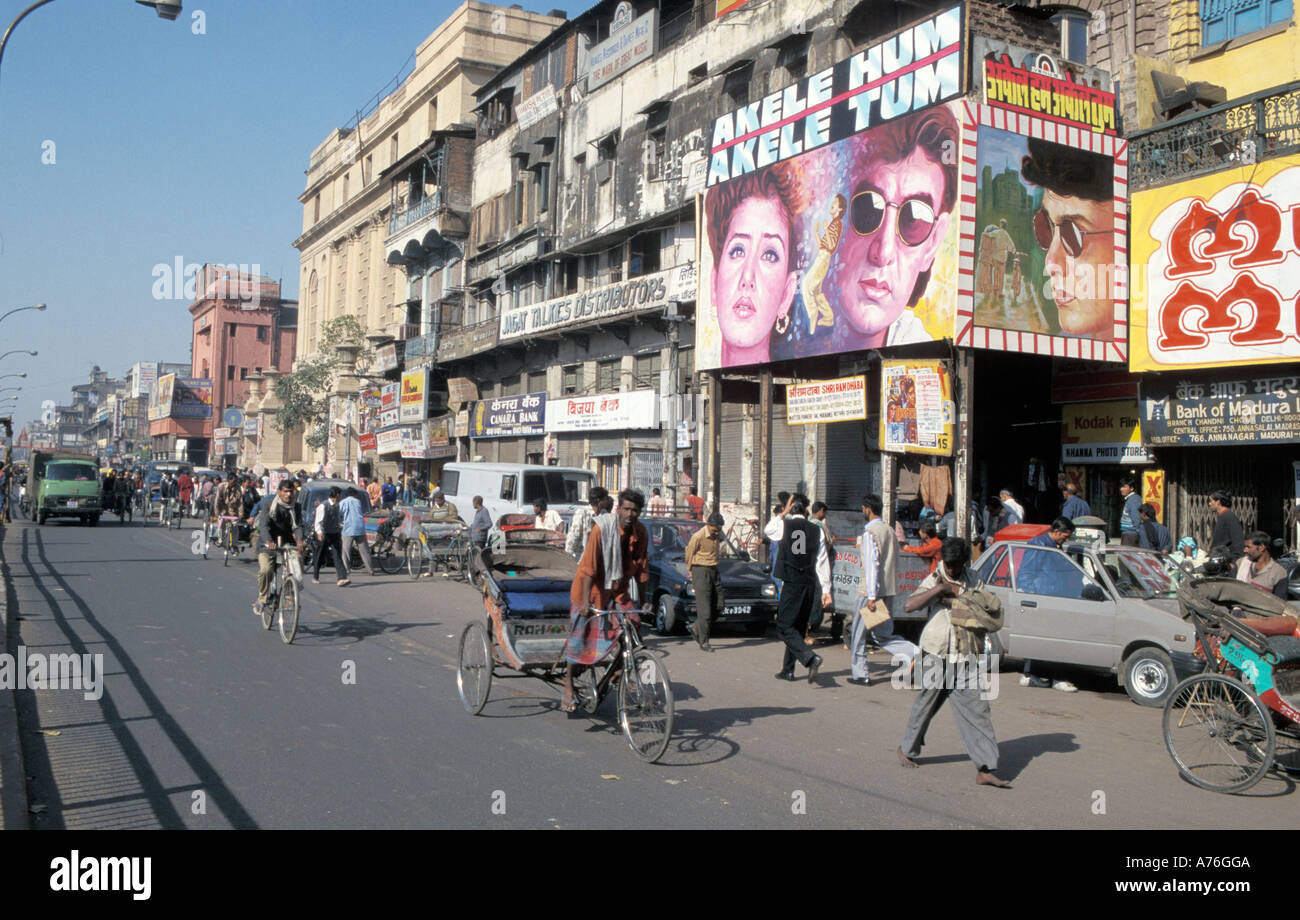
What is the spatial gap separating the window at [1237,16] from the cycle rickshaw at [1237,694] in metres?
13.8

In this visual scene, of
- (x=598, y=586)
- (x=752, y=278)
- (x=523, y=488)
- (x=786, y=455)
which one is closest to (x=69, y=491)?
(x=523, y=488)

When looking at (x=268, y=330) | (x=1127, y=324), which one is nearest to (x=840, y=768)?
(x=1127, y=324)

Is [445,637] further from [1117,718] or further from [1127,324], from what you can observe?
[1127,324]

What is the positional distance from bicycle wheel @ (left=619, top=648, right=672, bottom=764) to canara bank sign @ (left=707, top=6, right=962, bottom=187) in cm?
1279

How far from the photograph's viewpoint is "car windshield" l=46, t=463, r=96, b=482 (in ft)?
118

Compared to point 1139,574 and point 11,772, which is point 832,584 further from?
point 11,772

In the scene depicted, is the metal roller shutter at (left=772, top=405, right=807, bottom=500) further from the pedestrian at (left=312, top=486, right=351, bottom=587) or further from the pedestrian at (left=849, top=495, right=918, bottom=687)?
the pedestrian at (left=849, top=495, right=918, bottom=687)

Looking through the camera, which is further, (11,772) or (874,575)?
(874,575)

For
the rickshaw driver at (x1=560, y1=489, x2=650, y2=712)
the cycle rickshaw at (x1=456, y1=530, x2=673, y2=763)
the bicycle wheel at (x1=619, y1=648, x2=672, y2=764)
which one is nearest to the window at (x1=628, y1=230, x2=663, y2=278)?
the cycle rickshaw at (x1=456, y1=530, x2=673, y2=763)

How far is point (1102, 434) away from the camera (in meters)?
18.2

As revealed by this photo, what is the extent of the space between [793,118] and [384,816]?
17106 millimetres

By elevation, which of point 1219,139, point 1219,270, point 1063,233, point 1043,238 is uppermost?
point 1219,139

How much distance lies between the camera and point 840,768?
24.2 feet

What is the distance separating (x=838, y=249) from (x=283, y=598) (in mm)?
11391
